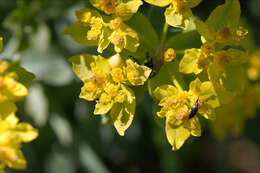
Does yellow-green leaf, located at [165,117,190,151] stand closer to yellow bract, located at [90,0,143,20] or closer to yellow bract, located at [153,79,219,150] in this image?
yellow bract, located at [153,79,219,150]

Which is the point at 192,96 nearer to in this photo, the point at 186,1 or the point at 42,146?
the point at 186,1

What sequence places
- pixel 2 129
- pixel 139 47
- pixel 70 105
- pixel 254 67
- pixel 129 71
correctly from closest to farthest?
pixel 2 129 → pixel 129 71 → pixel 139 47 → pixel 254 67 → pixel 70 105

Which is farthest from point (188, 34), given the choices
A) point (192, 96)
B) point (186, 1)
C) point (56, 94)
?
point (56, 94)

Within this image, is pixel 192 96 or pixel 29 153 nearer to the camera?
pixel 192 96

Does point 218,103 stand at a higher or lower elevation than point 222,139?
higher

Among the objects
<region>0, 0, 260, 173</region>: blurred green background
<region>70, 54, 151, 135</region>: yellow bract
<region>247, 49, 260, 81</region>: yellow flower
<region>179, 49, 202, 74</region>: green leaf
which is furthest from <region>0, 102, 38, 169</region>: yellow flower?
<region>247, 49, 260, 81</region>: yellow flower

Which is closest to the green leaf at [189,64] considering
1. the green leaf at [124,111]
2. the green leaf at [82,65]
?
the green leaf at [124,111]

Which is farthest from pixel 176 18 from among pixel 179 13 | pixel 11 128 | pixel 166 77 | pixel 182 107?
pixel 11 128

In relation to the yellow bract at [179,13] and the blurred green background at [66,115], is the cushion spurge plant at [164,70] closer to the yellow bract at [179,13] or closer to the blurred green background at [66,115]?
the yellow bract at [179,13]
